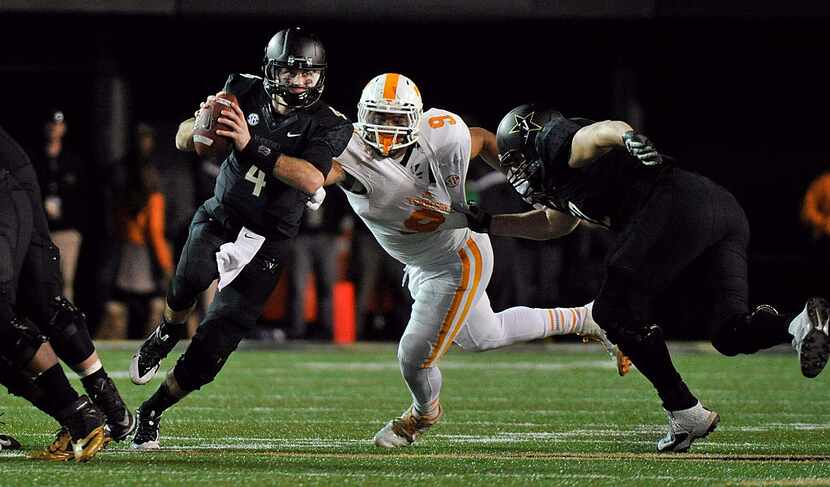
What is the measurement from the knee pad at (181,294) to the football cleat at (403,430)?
867mm

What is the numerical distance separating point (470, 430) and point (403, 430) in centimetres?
58

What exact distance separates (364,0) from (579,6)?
1698 millimetres

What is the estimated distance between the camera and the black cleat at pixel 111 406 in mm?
5621

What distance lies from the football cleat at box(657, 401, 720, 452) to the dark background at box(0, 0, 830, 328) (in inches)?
278

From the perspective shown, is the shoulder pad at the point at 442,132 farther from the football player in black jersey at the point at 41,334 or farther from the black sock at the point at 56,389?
the black sock at the point at 56,389

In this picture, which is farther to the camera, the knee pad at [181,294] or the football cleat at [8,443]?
the knee pad at [181,294]

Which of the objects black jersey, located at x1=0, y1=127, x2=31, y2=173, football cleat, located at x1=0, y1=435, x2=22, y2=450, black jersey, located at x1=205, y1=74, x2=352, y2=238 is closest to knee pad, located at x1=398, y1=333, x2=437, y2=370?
black jersey, located at x1=205, y1=74, x2=352, y2=238

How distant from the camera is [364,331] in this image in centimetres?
1325

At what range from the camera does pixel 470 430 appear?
6383 mm

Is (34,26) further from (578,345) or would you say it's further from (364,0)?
(578,345)

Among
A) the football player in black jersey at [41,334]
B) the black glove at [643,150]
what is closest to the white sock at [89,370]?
the football player in black jersey at [41,334]

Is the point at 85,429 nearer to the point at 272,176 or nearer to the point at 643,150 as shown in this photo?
the point at 272,176

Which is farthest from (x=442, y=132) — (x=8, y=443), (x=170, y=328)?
(x=8, y=443)

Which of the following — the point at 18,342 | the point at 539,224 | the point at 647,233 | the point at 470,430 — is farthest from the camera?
the point at 470,430
